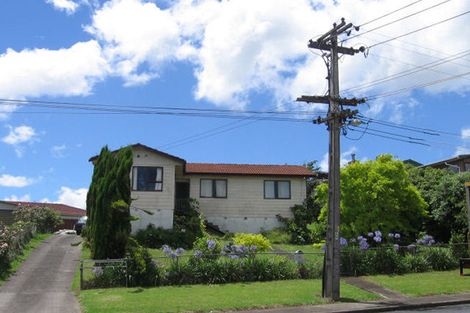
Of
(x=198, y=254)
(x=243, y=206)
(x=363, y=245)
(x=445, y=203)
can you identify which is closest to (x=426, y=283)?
(x=363, y=245)

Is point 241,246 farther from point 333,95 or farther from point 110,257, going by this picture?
point 333,95

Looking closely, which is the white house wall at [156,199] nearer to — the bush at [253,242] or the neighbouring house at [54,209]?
the neighbouring house at [54,209]

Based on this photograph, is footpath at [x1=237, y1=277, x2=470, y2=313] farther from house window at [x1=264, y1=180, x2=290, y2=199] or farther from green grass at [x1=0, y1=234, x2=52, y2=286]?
house window at [x1=264, y1=180, x2=290, y2=199]

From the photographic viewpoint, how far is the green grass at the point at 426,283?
18.7m

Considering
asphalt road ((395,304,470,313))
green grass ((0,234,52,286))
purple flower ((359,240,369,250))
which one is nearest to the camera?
asphalt road ((395,304,470,313))

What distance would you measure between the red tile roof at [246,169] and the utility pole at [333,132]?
16730 millimetres

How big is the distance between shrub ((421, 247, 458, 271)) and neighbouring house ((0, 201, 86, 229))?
21.9 metres

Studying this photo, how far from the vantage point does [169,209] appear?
31.0 metres

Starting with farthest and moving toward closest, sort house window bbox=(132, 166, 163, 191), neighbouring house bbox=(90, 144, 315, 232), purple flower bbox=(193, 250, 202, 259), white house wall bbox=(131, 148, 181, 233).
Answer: neighbouring house bbox=(90, 144, 315, 232)
house window bbox=(132, 166, 163, 191)
white house wall bbox=(131, 148, 181, 233)
purple flower bbox=(193, 250, 202, 259)

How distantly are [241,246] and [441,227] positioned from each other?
495 inches

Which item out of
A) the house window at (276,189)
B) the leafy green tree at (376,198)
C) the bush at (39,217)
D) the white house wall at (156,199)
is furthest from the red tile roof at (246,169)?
the bush at (39,217)

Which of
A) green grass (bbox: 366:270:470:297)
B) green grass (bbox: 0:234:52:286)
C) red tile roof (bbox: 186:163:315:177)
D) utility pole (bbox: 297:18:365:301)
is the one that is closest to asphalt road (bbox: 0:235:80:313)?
green grass (bbox: 0:234:52:286)

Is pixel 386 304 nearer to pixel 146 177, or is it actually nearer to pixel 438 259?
pixel 438 259

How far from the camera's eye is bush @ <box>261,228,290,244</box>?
104 feet
